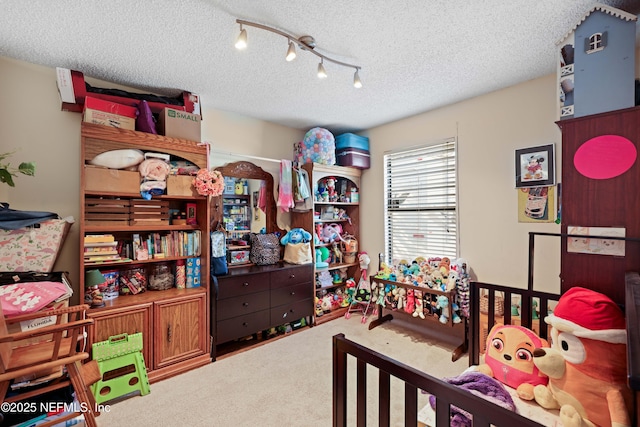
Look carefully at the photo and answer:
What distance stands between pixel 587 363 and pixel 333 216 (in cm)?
291

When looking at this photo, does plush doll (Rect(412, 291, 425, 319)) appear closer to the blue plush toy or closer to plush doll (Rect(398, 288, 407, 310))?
plush doll (Rect(398, 288, 407, 310))

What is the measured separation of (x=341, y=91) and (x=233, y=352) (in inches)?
106

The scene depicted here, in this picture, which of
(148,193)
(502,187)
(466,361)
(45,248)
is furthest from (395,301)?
(45,248)

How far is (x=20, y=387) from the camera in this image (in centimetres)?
166

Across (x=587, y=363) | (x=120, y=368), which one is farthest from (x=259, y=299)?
(x=587, y=363)

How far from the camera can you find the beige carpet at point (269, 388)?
1852mm

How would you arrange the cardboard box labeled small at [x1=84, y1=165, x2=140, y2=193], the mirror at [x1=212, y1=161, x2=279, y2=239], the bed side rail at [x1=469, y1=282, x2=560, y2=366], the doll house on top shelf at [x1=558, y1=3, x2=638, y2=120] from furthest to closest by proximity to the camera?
1. the mirror at [x1=212, y1=161, x2=279, y2=239]
2. the cardboard box labeled small at [x1=84, y1=165, x2=140, y2=193]
3. the bed side rail at [x1=469, y1=282, x2=560, y2=366]
4. the doll house on top shelf at [x1=558, y1=3, x2=638, y2=120]

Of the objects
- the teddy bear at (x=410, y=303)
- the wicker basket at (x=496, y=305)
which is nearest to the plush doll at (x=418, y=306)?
the teddy bear at (x=410, y=303)

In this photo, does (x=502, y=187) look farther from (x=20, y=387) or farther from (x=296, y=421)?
(x=20, y=387)

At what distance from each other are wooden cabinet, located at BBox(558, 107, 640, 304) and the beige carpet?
3.88 feet

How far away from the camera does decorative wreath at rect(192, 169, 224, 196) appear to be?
2520 millimetres

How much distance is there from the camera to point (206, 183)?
2.53m

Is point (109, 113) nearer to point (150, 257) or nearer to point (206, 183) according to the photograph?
point (206, 183)

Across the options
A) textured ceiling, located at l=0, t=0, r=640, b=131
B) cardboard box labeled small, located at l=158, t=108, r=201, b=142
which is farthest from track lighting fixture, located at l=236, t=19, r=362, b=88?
cardboard box labeled small, located at l=158, t=108, r=201, b=142
